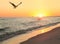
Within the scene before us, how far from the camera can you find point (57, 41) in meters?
8.62

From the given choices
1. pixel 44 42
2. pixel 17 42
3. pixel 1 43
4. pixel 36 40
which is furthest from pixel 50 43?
pixel 1 43

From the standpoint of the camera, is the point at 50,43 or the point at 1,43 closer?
the point at 50,43

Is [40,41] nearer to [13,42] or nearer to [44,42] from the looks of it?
[44,42]

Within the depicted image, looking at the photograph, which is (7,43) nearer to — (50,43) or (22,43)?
(22,43)

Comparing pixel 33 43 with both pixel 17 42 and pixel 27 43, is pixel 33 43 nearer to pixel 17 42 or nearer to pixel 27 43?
pixel 27 43

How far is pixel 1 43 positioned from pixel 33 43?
5.55ft

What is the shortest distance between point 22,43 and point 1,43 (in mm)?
1220

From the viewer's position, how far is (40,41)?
8773 millimetres

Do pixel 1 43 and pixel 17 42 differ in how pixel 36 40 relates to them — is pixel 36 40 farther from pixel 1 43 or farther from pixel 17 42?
pixel 1 43

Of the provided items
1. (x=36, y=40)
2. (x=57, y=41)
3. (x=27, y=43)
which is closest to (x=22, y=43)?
(x=27, y=43)

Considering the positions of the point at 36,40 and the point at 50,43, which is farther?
the point at 36,40

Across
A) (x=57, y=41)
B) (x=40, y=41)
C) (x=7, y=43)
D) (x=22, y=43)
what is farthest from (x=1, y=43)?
(x=57, y=41)

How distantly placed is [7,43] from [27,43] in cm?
108

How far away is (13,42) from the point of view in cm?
905
